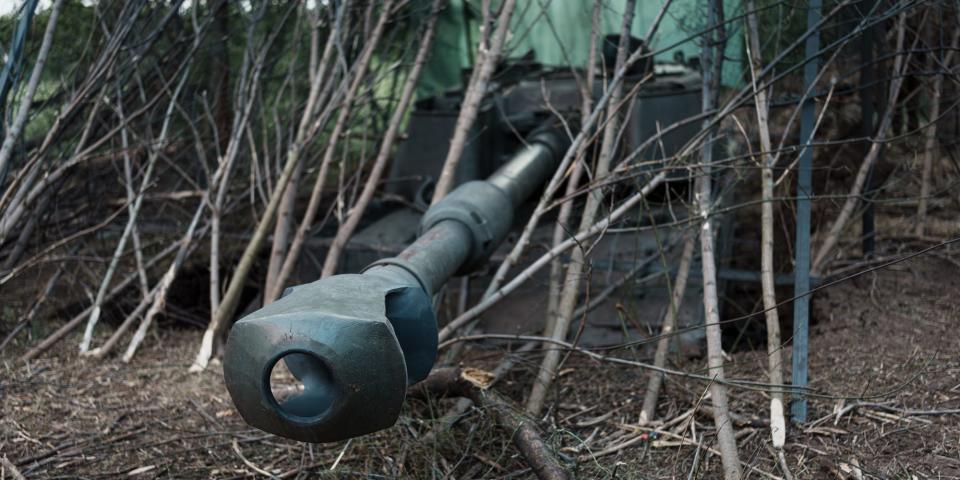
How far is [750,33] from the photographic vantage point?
179 inches

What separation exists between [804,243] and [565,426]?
127 centimetres

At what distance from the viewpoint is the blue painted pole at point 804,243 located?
12.9 feet

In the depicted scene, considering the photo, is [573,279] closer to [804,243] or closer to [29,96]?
[804,243]

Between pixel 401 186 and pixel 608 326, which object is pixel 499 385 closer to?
pixel 608 326

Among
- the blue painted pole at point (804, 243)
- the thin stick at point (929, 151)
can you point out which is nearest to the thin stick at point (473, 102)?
the blue painted pole at point (804, 243)

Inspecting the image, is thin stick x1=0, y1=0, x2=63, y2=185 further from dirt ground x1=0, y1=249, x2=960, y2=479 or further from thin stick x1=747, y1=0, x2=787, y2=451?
thin stick x1=747, y1=0, x2=787, y2=451

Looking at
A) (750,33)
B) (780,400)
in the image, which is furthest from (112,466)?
(750,33)

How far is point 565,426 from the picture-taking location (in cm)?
402

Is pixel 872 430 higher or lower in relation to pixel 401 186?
lower

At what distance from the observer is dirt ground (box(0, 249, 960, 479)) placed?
3.59m

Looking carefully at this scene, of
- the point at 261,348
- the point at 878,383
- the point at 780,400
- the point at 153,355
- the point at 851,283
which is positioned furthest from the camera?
the point at 851,283

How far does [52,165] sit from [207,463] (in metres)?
1.96

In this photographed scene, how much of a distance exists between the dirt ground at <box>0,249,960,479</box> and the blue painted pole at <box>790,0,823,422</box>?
154 mm

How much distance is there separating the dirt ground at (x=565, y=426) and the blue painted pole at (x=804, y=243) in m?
0.15
